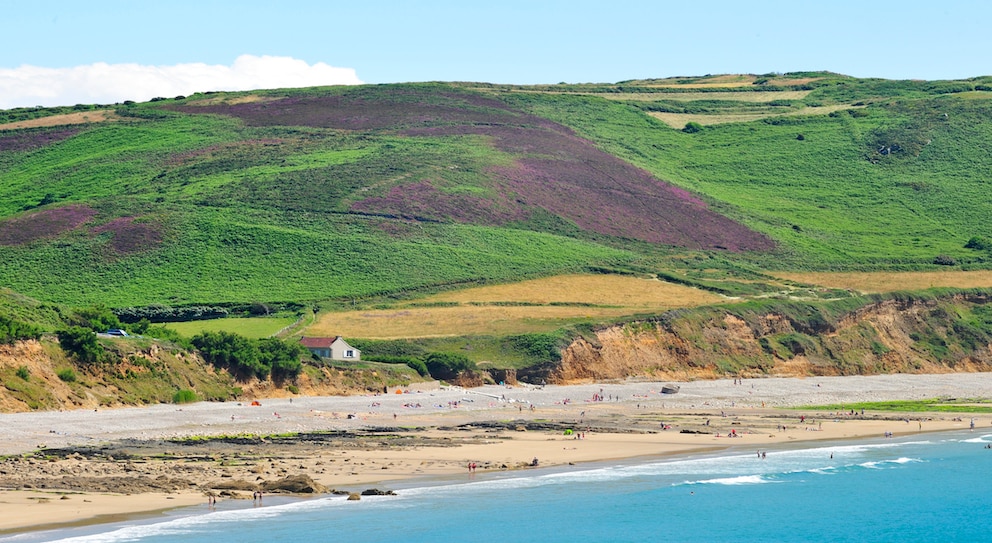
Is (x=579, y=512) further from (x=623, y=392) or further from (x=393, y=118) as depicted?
(x=393, y=118)

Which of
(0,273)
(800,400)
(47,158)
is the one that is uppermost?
(47,158)

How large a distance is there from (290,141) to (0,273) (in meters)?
54.6

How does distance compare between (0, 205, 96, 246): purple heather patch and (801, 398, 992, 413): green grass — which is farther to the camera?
(0, 205, 96, 246): purple heather patch

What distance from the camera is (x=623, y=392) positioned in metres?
82.1

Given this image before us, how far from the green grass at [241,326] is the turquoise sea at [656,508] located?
1677 inches

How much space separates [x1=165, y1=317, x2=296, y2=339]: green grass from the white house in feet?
25.6

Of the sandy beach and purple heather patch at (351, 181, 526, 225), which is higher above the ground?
purple heather patch at (351, 181, 526, 225)

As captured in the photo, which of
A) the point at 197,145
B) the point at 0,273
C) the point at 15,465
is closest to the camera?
the point at 15,465

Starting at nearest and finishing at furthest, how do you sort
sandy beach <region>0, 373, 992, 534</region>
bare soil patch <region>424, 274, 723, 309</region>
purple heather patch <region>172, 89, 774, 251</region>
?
sandy beach <region>0, 373, 992, 534</region> < bare soil patch <region>424, 274, 723, 309</region> < purple heather patch <region>172, 89, 774, 251</region>

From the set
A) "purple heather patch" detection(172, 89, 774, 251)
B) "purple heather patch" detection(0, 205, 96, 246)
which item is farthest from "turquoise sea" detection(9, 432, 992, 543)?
"purple heather patch" detection(0, 205, 96, 246)

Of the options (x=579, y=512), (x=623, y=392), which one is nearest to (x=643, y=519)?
(x=579, y=512)

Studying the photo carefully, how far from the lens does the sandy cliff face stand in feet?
292

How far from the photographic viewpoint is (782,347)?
98.4 meters

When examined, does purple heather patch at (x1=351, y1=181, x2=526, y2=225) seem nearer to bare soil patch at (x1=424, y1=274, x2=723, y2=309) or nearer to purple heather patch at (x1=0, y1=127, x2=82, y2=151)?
bare soil patch at (x1=424, y1=274, x2=723, y2=309)
